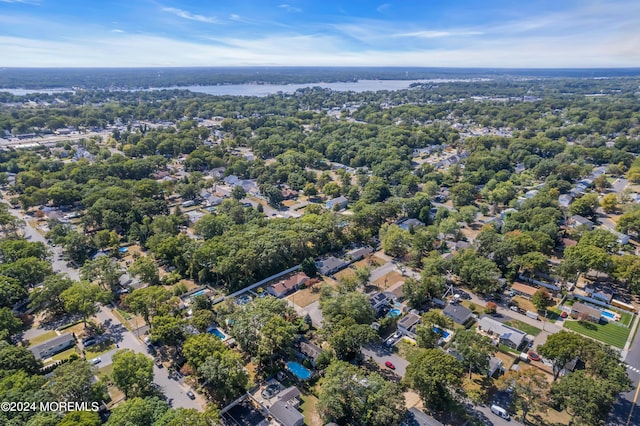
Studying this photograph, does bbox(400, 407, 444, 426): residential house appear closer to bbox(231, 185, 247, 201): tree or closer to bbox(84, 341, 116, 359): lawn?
bbox(84, 341, 116, 359): lawn

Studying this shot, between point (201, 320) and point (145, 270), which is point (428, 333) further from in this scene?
point (145, 270)

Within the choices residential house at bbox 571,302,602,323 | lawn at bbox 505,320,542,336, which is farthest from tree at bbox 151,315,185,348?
residential house at bbox 571,302,602,323

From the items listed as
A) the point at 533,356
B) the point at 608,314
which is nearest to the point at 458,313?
the point at 533,356

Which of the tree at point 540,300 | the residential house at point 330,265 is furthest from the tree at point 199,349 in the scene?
the tree at point 540,300

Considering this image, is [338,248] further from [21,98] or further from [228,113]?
[21,98]

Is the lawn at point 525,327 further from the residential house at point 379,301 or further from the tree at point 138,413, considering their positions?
the tree at point 138,413

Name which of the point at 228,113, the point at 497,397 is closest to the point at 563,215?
the point at 497,397
